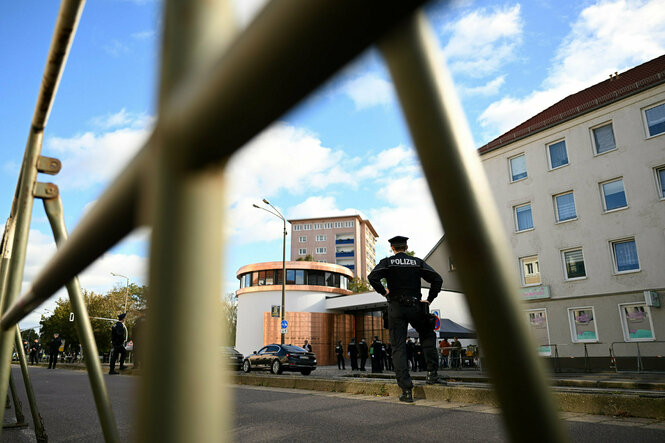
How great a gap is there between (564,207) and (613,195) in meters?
2.27

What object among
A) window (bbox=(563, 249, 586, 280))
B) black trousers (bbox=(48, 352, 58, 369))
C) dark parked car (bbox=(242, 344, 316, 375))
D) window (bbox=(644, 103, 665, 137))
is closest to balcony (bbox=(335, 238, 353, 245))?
window (bbox=(563, 249, 586, 280))

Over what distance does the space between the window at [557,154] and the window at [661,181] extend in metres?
4.07

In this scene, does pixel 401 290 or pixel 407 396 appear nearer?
pixel 407 396

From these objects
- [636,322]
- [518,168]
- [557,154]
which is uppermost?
[557,154]

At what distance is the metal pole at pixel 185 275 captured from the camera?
338 millimetres

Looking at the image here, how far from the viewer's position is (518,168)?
24.8 metres

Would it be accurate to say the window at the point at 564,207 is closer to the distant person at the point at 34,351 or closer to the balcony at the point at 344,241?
the distant person at the point at 34,351

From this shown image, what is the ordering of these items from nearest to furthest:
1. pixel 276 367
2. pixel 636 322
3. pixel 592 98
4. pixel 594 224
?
pixel 636 322
pixel 276 367
pixel 594 224
pixel 592 98

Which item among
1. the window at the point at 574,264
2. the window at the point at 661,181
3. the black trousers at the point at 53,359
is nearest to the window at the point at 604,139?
the window at the point at 661,181

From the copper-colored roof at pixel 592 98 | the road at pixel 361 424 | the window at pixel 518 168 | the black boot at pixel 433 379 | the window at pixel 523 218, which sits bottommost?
the road at pixel 361 424

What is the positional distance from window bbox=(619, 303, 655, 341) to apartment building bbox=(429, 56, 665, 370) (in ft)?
0.13

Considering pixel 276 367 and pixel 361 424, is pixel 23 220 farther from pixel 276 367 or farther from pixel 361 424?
pixel 276 367

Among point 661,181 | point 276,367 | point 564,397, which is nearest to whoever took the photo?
point 564,397

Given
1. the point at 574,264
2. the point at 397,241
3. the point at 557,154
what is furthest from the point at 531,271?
the point at 397,241
